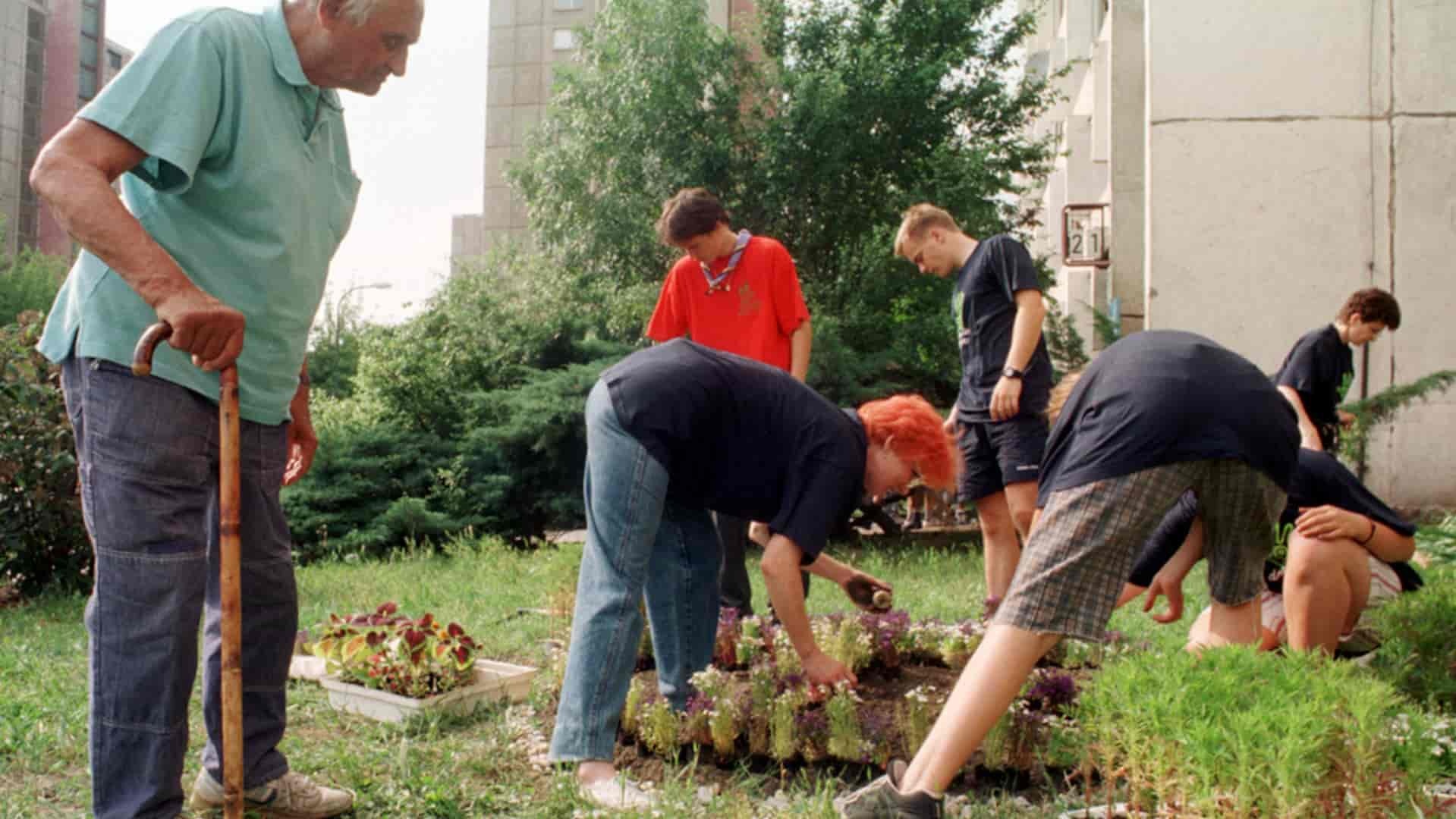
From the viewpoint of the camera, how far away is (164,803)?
226 cm

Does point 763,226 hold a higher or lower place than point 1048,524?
higher

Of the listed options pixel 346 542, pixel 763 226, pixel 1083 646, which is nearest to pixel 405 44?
pixel 1083 646

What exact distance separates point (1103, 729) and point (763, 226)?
10.4 metres

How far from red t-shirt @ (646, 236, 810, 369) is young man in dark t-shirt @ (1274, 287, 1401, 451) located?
2680 mm

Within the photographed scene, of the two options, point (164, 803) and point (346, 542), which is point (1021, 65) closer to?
point (346, 542)

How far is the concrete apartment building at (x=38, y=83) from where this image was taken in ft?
148

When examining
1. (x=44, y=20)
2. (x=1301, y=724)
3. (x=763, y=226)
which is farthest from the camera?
(x=44, y=20)

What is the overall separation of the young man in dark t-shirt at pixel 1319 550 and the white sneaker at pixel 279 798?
245 centimetres

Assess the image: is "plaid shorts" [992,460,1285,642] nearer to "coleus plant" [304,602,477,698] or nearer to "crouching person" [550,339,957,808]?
"crouching person" [550,339,957,808]

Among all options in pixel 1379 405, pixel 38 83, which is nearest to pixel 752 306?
pixel 1379 405

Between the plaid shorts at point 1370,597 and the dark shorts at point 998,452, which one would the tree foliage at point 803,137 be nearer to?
the dark shorts at point 998,452

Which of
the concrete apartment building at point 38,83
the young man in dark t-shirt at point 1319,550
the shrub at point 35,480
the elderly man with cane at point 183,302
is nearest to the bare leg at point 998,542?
the young man in dark t-shirt at point 1319,550

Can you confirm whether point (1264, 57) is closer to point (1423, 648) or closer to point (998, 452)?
point (998, 452)

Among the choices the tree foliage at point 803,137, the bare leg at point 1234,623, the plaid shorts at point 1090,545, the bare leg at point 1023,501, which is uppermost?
the tree foliage at point 803,137
